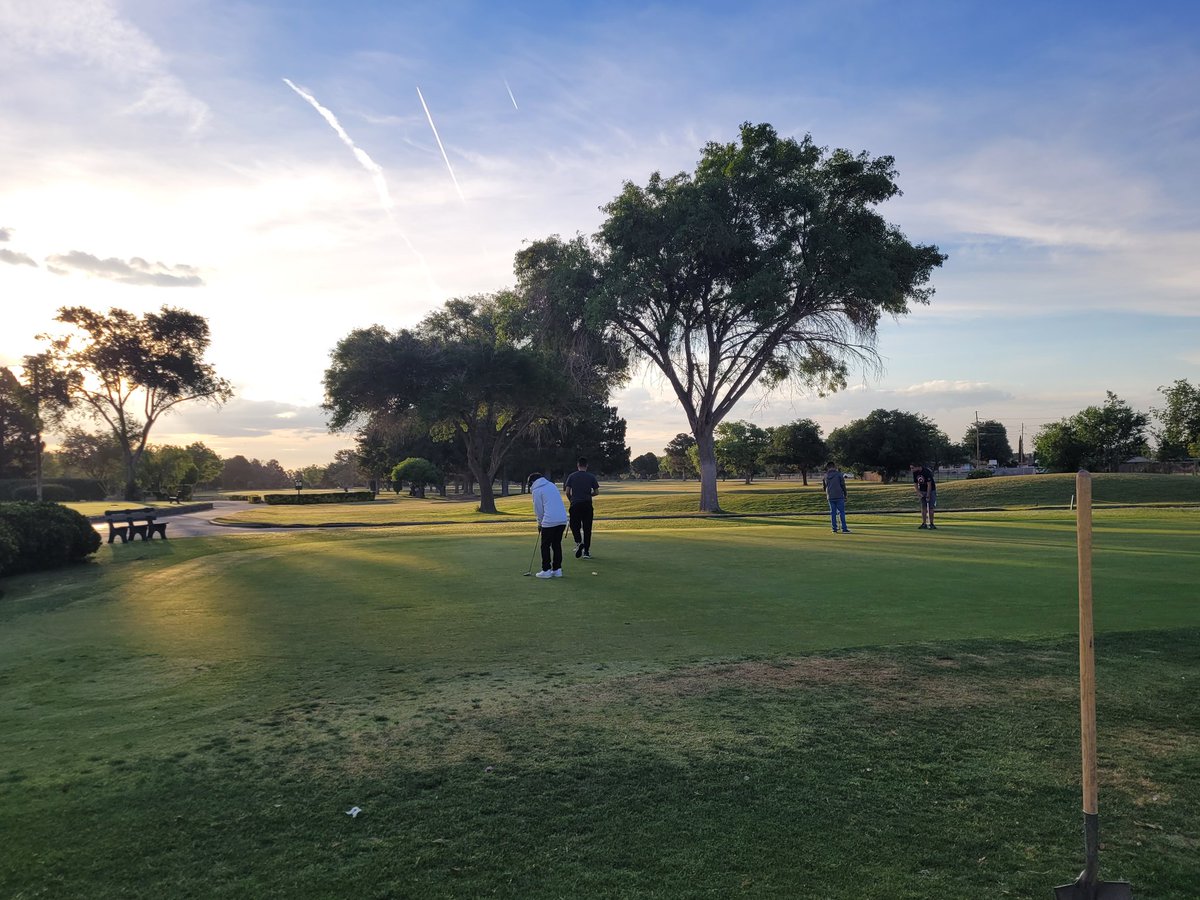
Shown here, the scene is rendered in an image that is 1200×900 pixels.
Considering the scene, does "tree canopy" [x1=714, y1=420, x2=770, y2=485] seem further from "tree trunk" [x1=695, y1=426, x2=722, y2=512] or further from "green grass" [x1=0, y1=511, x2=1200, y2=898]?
"green grass" [x1=0, y1=511, x2=1200, y2=898]

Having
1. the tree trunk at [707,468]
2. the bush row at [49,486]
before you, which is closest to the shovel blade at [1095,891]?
the tree trunk at [707,468]

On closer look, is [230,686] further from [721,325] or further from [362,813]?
[721,325]

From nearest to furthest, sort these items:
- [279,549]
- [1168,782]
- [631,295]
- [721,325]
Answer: [1168,782] < [279,549] < [631,295] < [721,325]

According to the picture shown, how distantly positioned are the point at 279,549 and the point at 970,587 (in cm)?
1581

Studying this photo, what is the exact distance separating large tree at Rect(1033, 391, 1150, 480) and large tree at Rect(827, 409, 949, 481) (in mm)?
17747

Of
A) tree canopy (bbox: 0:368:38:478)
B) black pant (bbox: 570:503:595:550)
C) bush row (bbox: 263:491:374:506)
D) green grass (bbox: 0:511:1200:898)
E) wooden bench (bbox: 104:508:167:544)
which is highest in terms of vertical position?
tree canopy (bbox: 0:368:38:478)

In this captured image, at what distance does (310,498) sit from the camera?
65188 mm

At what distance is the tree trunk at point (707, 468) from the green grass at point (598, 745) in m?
24.2

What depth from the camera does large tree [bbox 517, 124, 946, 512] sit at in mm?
29703

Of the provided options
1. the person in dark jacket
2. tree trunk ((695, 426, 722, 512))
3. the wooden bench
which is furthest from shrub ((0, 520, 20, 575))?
tree trunk ((695, 426, 722, 512))

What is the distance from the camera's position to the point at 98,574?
14.9 metres

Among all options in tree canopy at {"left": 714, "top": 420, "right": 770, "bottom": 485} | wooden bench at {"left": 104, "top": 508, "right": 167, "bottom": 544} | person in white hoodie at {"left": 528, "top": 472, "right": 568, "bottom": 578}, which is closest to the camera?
person in white hoodie at {"left": 528, "top": 472, "right": 568, "bottom": 578}

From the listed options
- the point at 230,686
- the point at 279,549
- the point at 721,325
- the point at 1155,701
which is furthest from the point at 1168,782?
the point at 721,325

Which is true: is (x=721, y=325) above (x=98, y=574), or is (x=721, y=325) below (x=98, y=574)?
above
